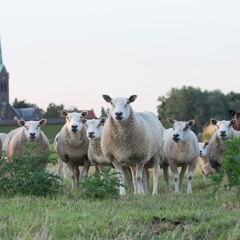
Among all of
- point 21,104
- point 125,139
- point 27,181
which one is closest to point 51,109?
point 21,104

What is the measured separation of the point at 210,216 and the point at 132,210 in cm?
103

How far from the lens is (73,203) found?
8.94 metres

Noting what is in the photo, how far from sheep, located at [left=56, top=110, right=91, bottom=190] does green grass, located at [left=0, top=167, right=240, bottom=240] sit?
6046 millimetres

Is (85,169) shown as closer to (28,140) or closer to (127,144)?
(28,140)

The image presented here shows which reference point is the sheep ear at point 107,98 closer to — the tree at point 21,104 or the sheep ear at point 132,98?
the sheep ear at point 132,98

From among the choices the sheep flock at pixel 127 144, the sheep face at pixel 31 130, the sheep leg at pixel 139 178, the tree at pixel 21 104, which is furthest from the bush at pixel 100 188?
the tree at pixel 21 104

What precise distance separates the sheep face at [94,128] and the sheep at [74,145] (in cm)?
22

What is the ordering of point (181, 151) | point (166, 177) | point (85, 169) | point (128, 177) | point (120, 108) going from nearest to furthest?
point (120, 108) < point (128, 177) < point (181, 151) < point (85, 169) < point (166, 177)

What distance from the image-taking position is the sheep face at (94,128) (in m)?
15.0

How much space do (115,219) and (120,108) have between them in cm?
622

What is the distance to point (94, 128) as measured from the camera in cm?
1529

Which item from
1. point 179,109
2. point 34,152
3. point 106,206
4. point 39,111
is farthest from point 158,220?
point 39,111

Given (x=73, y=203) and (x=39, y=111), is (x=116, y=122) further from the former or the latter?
(x=39, y=111)

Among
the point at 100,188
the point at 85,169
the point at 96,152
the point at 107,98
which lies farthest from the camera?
the point at 85,169
